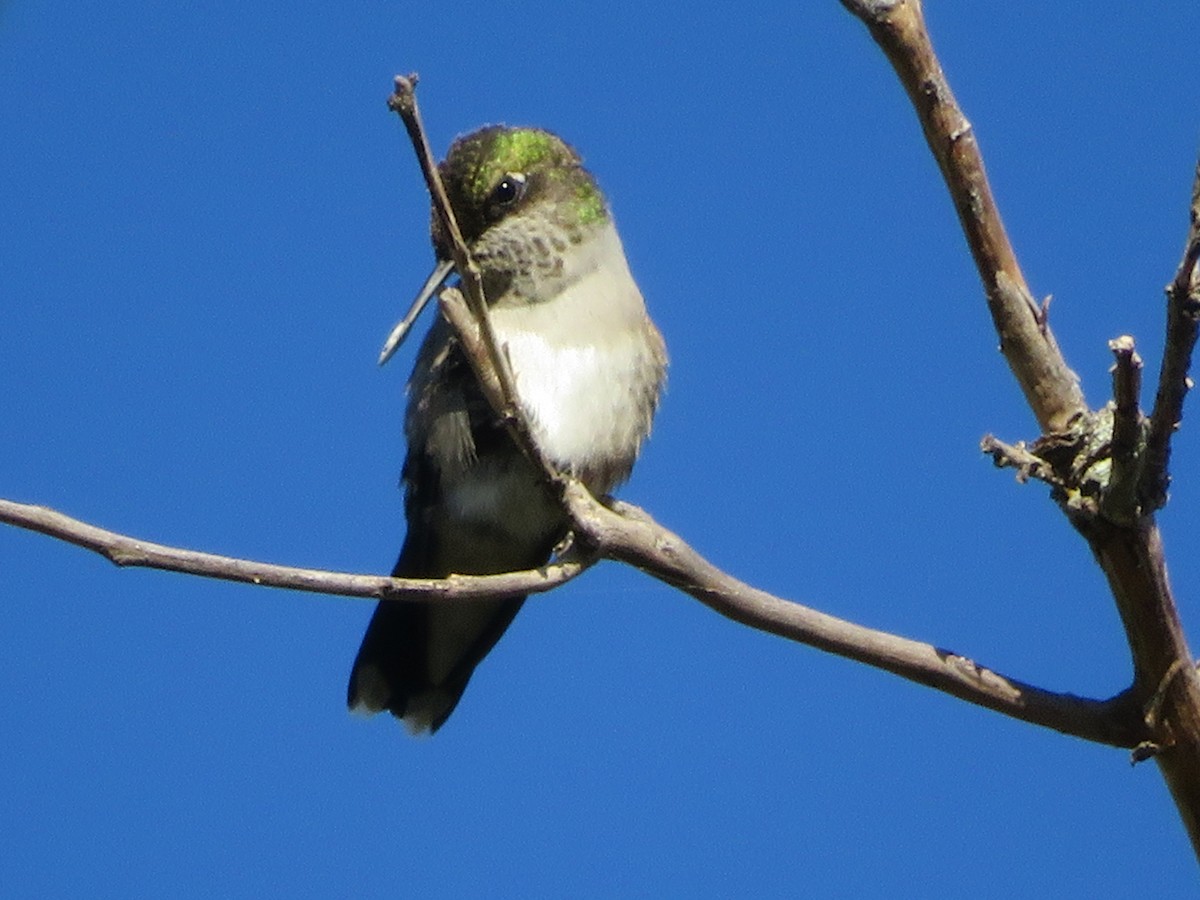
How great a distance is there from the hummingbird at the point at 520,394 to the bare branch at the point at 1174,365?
169 centimetres

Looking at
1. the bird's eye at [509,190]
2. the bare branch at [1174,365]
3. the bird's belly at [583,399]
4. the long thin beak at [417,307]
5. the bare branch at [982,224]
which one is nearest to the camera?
the bare branch at [1174,365]

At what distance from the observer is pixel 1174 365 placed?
220cm

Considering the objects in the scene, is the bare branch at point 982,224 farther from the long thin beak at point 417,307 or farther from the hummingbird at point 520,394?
the hummingbird at point 520,394

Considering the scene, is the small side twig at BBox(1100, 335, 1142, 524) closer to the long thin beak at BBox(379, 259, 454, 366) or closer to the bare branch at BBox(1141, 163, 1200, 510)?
the bare branch at BBox(1141, 163, 1200, 510)

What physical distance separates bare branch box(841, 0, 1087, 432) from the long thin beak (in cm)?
93

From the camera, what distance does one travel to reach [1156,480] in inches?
95.0

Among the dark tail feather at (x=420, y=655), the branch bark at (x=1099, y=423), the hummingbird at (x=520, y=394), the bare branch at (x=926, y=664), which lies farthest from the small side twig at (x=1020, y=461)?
the dark tail feather at (x=420, y=655)

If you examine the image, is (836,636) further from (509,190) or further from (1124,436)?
(509,190)

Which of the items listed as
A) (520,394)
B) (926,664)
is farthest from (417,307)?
(926,664)

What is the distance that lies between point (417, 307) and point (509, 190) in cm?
107

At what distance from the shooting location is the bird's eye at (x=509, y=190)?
4.45 metres

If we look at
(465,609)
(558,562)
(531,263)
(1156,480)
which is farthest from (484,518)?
(1156,480)

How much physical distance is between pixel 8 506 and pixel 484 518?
2063 mm

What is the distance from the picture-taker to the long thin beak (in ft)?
10.6
